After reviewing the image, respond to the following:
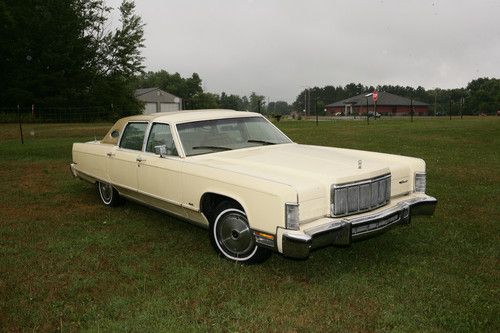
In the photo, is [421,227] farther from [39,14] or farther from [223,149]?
[39,14]

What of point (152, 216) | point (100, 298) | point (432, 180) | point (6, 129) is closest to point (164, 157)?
point (152, 216)

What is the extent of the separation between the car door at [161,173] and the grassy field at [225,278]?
0.49 meters

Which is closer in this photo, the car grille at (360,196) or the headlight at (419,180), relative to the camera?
the car grille at (360,196)

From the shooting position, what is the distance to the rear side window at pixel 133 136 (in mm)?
5967

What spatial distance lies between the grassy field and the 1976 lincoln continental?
0.41 meters

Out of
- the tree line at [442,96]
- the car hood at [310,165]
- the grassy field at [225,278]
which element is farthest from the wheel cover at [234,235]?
the tree line at [442,96]

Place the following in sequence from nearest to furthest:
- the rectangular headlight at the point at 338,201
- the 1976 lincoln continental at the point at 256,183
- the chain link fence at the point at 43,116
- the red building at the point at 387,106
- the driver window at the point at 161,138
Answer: the 1976 lincoln continental at the point at 256,183
the rectangular headlight at the point at 338,201
the driver window at the point at 161,138
the chain link fence at the point at 43,116
the red building at the point at 387,106

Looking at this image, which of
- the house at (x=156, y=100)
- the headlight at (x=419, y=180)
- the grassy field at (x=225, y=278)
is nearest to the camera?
the grassy field at (x=225, y=278)

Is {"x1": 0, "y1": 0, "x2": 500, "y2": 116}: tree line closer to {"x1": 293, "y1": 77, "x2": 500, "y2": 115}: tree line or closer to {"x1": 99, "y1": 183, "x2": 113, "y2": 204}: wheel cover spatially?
{"x1": 293, "y1": 77, "x2": 500, "y2": 115}: tree line

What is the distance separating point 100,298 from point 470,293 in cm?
333

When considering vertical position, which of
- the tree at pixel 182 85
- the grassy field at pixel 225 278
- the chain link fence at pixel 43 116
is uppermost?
the tree at pixel 182 85

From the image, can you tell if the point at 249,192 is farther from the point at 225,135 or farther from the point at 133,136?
the point at 133,136

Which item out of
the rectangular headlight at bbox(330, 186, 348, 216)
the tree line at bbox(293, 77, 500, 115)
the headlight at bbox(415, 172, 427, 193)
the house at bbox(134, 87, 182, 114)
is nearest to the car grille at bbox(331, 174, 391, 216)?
the rectangular headlight at bbox(330, 186, 348, 216)

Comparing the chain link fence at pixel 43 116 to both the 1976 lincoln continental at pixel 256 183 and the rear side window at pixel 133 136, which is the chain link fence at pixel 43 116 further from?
the 1976 lincoln continental at pixel 256 183
